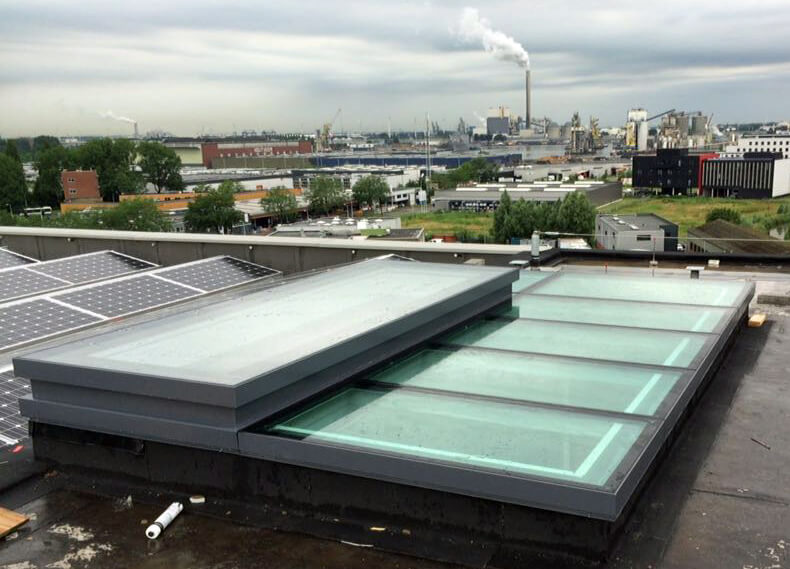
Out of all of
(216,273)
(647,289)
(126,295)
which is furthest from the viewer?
(216,273)

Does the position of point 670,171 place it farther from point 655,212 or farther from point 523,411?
point 523,411

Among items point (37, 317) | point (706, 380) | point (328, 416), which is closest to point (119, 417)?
point (328, 416)

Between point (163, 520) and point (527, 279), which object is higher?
point (527, 279)

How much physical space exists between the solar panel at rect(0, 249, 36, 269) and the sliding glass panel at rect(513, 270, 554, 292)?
50.4 feet

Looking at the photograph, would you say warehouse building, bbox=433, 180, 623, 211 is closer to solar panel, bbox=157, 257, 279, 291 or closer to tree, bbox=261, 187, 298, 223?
tree, bbox=261, 187, 298, 223

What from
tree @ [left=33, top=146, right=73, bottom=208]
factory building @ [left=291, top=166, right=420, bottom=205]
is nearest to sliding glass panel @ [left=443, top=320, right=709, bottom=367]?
tree @ [left=33, top=146, right=73, bottom=208]

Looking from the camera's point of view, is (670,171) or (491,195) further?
(670,171)

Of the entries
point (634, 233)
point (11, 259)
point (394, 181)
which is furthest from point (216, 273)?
point (394, 181)

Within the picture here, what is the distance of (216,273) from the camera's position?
1798 centimetres

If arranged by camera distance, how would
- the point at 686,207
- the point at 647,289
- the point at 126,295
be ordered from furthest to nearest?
the point at 686,207, the point at 126,295, the point at 647,289

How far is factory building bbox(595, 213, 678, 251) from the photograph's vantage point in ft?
128

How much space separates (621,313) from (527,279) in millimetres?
2800

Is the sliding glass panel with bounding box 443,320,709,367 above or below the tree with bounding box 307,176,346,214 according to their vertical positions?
above

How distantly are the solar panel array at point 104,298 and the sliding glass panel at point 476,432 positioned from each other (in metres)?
4.91
